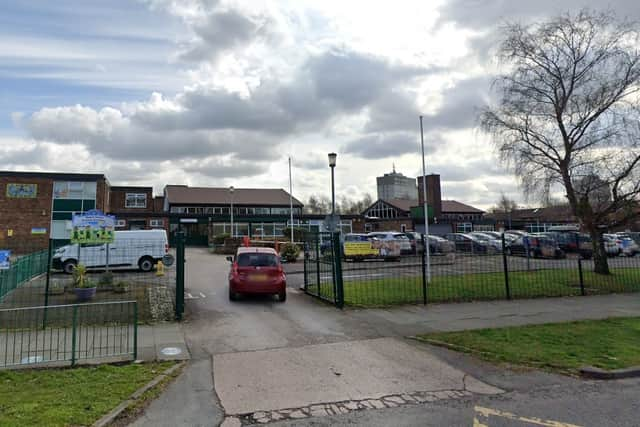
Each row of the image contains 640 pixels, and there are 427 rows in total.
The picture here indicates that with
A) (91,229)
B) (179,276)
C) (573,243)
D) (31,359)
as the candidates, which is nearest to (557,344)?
(179,276)

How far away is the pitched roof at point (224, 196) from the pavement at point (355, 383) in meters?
50.3

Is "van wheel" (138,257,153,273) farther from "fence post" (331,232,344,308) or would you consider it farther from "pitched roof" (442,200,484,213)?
"pitched roof" (442,200,484,213)

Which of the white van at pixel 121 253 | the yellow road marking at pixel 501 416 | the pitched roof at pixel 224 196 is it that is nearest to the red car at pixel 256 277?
the white van at pixel 121 253

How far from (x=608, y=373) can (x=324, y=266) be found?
7968 mm

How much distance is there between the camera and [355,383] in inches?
221

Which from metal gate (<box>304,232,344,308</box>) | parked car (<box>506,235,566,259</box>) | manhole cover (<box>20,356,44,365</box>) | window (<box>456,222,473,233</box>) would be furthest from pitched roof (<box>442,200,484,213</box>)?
manhole cover (<box>20,356,44,365</box>)

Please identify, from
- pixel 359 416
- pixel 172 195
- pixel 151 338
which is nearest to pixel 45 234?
pixel 172 195

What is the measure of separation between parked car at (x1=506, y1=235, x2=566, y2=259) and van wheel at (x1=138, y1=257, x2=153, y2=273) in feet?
55.1

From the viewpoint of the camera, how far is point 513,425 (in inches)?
171

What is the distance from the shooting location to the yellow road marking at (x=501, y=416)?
4363 millimetres

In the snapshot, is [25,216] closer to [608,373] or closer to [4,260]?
[4,260]

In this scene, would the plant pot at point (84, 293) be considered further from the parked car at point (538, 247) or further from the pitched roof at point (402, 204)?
the pitched roof at point (402, 204)

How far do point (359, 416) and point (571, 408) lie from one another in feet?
8.30

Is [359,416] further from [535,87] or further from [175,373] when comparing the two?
[535,87]
